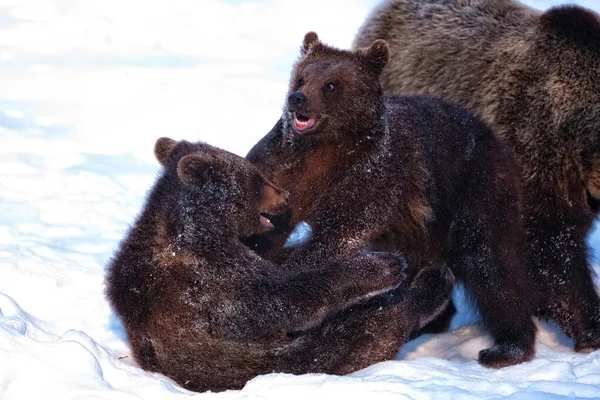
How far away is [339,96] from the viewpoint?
257 inches

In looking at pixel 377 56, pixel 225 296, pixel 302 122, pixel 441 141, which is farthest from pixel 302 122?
pixel 225 296

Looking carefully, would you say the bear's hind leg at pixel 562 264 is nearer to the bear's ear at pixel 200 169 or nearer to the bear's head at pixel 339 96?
the bear's head at pixel 339 96

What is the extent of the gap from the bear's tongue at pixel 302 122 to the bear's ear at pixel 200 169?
0.78 metres

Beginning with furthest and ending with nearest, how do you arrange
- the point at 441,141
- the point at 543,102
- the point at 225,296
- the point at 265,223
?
the point at 543,102 < the point at 441,141 < the point at 265,223 < the point at 225,296

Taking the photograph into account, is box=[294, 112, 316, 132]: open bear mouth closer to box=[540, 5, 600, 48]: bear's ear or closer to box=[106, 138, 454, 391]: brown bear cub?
box=[106, 138, 454, 391]: brown bear cub

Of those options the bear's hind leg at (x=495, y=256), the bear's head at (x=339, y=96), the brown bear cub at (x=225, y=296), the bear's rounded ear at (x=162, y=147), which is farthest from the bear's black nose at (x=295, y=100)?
the bear's hind leg at (x=495, y=256)

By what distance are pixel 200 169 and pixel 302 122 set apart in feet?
3.36

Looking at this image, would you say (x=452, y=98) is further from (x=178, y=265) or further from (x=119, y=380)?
(x=119, y=380)

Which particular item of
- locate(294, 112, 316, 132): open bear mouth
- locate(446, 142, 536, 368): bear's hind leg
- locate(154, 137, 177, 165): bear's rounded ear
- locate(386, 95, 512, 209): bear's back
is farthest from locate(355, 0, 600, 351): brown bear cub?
locate(154, 137, 177, 165): bear's rounded ear

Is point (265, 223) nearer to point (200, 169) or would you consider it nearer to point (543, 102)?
point (200, 169)

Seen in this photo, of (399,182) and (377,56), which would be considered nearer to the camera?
(399,182)

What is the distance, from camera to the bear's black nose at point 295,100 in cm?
634

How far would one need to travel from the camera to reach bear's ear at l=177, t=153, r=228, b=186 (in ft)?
18.7

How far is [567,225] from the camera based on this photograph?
7.17 meters
